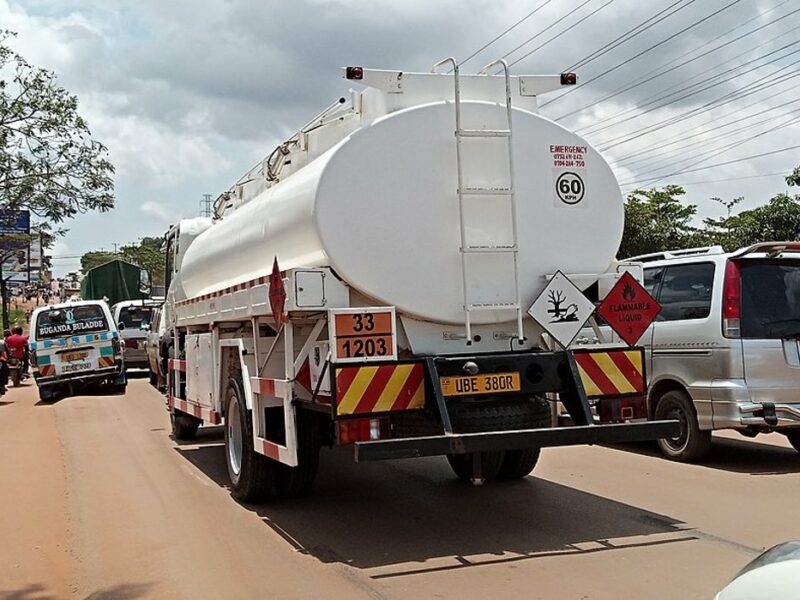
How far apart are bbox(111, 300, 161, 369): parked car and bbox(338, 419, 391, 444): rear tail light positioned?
69.0 feet

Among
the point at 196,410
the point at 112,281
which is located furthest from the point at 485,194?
the point at 112,281

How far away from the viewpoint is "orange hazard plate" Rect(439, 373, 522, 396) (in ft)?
20.8

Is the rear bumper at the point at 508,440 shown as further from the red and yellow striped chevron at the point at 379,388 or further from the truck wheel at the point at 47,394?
the truck wheel at the point at 47,394

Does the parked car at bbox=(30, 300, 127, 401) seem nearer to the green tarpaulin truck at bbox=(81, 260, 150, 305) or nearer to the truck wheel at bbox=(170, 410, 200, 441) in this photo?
the truck wheel at bbox=(170, 410, 200, 441)

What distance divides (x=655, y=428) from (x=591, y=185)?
1.97 meters

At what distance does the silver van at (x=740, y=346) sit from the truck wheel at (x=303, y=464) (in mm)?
3941

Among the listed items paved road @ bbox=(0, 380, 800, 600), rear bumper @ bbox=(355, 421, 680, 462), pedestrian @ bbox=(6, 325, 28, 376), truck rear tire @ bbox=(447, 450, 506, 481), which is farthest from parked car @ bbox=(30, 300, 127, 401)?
rear bumper @ bbox=(355, 421, 680, 462)

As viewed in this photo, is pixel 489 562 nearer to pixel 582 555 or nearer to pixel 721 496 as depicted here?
pixel 582 555

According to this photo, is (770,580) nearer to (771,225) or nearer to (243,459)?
(243,459)

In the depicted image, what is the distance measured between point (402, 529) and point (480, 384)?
4.46ft

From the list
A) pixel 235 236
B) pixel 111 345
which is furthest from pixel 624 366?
pixel 111 345

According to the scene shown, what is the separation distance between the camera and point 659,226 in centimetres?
2988

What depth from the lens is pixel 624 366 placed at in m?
6.88

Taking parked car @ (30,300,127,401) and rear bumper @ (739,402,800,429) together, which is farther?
parked car @ (30,300,127,401)
